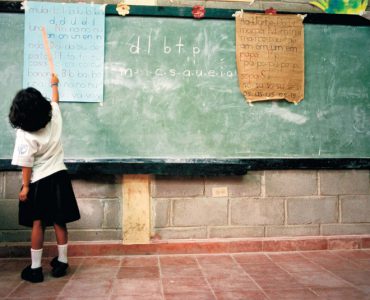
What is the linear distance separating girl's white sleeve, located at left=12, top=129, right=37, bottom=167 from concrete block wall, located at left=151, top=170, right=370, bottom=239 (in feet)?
3.83

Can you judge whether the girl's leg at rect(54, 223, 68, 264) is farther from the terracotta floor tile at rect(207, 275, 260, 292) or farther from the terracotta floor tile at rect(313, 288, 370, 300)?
the terracotta floor tile at rect(313, 288, 370, 300)

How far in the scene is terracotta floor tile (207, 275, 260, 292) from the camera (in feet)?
8.03

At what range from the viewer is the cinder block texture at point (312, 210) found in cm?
331

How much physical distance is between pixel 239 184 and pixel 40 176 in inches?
70.7

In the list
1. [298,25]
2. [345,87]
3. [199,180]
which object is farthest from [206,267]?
[298,25]

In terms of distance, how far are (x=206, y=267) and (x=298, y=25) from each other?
7.95 ft

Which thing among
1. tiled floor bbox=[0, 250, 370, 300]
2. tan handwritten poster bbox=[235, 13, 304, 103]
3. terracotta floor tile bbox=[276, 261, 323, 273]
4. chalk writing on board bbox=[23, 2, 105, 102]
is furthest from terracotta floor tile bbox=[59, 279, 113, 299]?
tan handwritten poster bbox=[235, 13, 304, 103]

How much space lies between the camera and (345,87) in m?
3.35

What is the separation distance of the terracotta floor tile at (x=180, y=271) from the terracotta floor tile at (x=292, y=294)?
60cm

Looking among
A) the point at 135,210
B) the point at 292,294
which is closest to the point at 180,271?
the point at 135,210

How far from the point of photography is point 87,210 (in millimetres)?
3145

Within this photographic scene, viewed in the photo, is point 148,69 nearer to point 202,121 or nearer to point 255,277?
point 202,121

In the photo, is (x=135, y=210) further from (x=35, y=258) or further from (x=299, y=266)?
(x=299, y=266)

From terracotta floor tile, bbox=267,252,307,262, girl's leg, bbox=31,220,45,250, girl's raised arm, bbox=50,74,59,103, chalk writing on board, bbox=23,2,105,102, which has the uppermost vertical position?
chalk writing on board, bbox=23,2,105,102
